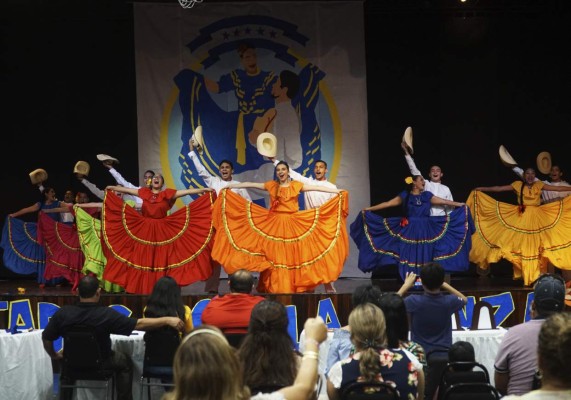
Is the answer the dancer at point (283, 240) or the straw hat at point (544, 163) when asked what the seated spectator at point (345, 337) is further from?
the straw hat at point (544, 163)

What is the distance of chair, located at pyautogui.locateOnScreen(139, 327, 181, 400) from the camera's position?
5.04 metres

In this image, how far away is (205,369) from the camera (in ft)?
7.36

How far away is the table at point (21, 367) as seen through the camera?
228 inches

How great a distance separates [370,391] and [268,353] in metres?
0.54

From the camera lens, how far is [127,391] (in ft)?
17.5

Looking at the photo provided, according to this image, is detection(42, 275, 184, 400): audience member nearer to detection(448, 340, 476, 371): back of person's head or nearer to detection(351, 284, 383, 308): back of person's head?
detection(351, 284, 383, 308): back of person's head

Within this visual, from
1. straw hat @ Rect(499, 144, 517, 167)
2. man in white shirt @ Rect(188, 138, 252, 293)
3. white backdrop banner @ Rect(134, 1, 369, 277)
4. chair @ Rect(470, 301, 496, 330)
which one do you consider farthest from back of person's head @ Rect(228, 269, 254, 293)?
white backdrop banner @ Rect(134, 1, 369, 277)

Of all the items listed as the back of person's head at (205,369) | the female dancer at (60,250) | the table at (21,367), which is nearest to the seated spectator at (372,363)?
the back of person's head at (205,369)

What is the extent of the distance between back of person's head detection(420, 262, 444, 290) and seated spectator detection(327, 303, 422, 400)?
1293 millimetres

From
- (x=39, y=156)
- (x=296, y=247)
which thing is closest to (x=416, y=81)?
(x=296, y=247)

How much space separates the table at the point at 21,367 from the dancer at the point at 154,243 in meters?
2.32

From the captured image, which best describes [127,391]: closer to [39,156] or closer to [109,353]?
[109,353]

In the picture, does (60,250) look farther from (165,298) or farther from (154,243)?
(165,298)

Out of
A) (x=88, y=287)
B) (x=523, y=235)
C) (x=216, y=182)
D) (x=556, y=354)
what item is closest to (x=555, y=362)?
(x=556, y=354)
